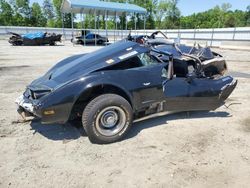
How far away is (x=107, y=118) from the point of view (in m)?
3.74

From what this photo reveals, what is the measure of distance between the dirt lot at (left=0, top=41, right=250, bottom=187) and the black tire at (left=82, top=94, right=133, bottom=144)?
0.15 meters

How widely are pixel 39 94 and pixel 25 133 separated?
884mm

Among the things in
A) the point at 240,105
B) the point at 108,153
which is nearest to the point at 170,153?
the point at 108,153

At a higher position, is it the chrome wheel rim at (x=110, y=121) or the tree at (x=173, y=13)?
the tree at (x=173, y=13)

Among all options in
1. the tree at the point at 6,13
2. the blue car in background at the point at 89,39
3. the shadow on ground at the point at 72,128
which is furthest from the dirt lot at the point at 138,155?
the tree at the point at 6,13

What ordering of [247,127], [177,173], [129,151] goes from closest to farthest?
[177,173] → [129,151] → [247,127]

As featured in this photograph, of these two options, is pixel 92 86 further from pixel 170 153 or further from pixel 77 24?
pixel 77 24

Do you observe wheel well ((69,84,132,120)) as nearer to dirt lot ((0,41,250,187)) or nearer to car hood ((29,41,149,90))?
car hood ((29,41,149,90))

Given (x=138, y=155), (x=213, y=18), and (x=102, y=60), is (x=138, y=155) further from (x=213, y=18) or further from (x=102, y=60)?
(x=213, y=18)

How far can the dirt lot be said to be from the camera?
9.71 ft

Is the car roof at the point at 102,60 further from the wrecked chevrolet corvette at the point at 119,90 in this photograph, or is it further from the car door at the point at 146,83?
the car door at the point at 146,83

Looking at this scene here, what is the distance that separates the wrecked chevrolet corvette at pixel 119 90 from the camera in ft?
11.6

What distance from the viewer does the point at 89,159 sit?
3373 mm

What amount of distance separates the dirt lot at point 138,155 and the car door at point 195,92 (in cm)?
33
